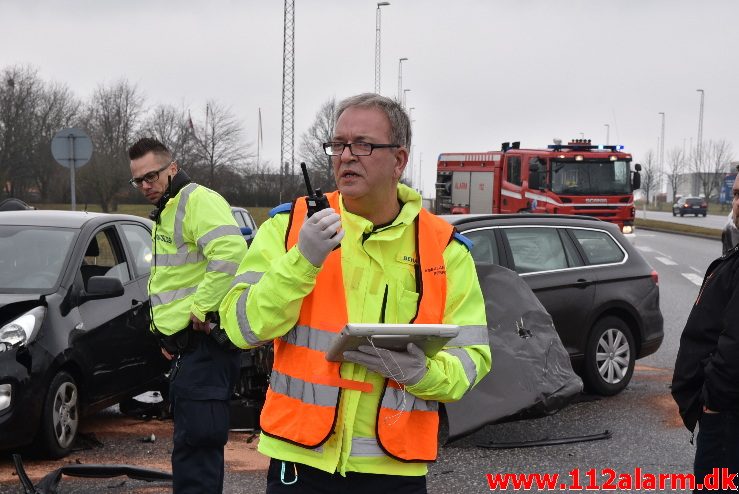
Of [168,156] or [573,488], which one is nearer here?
[168,156]

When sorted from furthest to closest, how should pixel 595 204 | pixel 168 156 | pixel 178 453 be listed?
pixel 595 204 < pixel 168 156 < pixel 178 453

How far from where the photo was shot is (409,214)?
2.90m

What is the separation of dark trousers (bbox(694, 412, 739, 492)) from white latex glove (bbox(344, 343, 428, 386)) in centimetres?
150

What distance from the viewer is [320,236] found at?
2559 millimetres

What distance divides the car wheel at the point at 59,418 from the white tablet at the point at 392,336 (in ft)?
13.5

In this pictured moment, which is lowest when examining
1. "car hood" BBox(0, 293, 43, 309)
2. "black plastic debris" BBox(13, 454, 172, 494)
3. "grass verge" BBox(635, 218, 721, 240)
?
"grass verge" BBox(635, 218, 721, 240)

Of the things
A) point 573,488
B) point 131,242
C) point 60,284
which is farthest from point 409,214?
point 131,242

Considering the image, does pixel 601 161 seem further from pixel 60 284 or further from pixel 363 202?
pixel 363 202

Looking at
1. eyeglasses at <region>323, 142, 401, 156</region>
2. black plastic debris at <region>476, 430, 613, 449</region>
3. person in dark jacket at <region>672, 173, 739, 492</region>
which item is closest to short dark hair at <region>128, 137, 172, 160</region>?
eyeglasses at <region>323, 142, 401, 156</region>

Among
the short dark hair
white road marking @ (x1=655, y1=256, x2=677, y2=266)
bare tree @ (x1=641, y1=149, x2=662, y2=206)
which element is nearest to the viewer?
the short dark hair

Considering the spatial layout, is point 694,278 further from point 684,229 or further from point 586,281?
point 684,229

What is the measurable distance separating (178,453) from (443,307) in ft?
6.77

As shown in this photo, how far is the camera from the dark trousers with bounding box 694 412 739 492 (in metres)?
3.54

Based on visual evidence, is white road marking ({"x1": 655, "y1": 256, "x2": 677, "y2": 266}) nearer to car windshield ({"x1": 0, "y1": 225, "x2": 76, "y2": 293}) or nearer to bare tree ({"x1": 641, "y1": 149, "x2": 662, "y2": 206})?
car windshield ({"x1": 0, "y1": 225, "x2": 76, "y2": 293})
